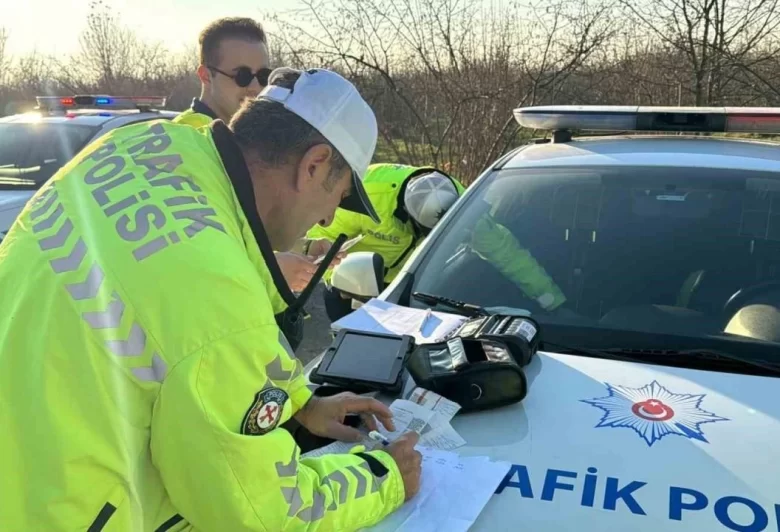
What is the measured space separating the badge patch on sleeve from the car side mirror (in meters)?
1.24

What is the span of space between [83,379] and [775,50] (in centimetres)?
797

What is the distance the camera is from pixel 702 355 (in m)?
1.90

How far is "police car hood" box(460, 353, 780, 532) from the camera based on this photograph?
1331 millimetres

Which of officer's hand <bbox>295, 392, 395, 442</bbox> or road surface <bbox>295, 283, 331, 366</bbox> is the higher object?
officer's hand <bbox>295, 392, 395, 442</bbox>

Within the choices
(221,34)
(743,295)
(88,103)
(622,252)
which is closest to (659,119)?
(622,252)

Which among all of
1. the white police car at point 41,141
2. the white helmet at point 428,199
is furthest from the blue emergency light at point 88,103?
the white helmet at point 428,199

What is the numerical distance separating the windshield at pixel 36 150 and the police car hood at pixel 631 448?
457cm

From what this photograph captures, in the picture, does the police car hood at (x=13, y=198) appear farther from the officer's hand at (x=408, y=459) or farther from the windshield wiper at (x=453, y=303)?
the officer's hand at (x=408, y=459)

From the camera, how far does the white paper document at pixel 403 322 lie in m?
2.03

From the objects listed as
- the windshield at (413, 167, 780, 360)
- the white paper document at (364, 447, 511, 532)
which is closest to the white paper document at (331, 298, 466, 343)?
the windshield at (413, 167, 780, 360)

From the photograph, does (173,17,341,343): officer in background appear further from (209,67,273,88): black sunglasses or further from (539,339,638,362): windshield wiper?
(539,339,638,362): windshield wiper

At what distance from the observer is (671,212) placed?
2.48m

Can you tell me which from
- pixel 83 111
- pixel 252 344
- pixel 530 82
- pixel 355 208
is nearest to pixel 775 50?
pixel 530 82

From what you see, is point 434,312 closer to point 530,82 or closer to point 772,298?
point 772,298
